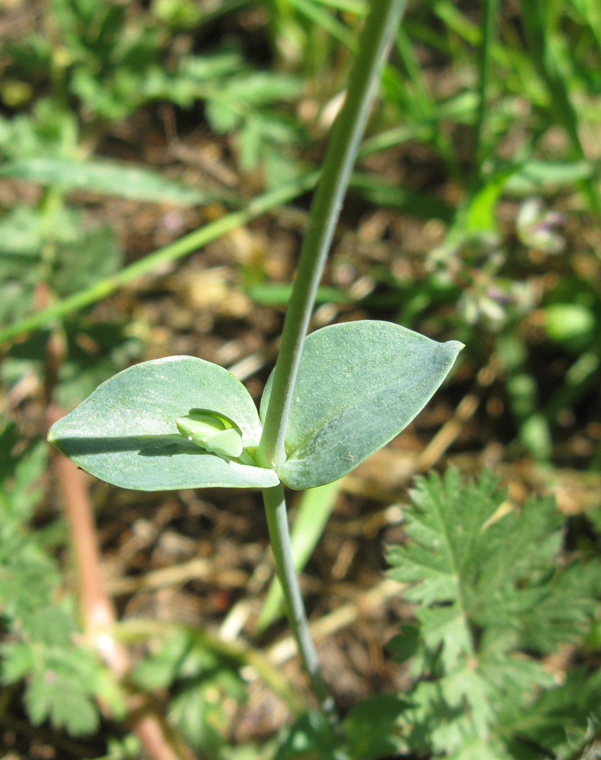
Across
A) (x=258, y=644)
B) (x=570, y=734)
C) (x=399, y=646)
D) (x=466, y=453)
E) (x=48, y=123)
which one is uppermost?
(x=48, y=123)

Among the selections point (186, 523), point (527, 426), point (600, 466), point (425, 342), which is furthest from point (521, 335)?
point (425, 342)

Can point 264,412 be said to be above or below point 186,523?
above

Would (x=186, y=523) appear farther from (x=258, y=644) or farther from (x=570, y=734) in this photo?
(x=570, y=734)

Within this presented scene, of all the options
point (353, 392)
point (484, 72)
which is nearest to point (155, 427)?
point (353, 392)

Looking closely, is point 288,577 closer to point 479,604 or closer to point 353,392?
point 353,392

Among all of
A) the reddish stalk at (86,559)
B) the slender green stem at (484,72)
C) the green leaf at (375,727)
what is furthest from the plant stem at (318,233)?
Answer: the slender green stem at (484,72)

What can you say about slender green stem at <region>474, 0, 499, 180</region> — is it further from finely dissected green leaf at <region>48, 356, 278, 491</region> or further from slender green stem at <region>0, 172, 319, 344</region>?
finely dissected green leaf at <region>48, 356, 278, 491</region>

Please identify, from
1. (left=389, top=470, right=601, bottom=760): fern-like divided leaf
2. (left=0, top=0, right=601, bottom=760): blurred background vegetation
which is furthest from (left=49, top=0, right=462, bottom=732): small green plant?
(left=0, top=0, right=601, bottom=760): blurred background vegetation
